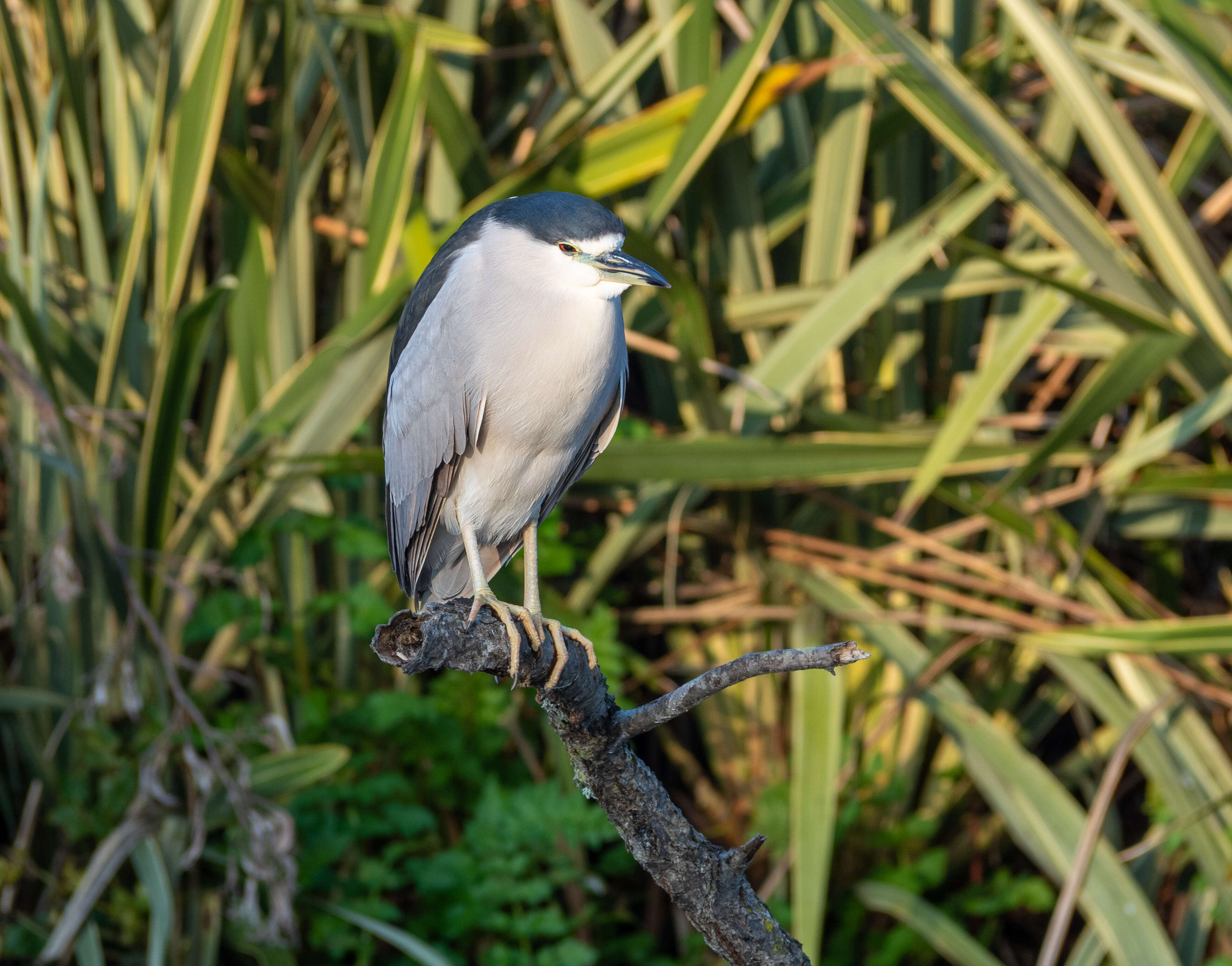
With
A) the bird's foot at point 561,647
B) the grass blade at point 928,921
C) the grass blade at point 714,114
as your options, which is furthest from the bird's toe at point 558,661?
the grass blade at point 928,921

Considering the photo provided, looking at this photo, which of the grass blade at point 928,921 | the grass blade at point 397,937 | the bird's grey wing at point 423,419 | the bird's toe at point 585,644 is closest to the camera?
the bird's toe at point 585,644

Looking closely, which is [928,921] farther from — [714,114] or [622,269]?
[714,114]

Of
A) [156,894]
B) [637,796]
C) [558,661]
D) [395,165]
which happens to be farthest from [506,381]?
[156,894]

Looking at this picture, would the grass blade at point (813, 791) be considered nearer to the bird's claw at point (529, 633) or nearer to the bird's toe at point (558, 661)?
the bird's claw at point (529, 633)

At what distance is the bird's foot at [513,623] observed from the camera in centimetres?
149

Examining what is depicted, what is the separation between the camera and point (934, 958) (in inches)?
117

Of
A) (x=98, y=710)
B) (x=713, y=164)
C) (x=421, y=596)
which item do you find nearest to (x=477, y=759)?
(x=421, y=596)

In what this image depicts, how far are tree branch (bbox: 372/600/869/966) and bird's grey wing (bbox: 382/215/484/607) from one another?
1.73ft

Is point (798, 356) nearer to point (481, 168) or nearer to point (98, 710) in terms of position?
point (481, 168)

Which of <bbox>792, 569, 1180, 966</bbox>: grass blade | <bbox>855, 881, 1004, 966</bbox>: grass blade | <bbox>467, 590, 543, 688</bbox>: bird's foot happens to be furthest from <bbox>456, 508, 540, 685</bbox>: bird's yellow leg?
<bbox>855, 881, 1004, 966</bbox>: grass blade

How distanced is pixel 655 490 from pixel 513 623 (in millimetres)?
1318

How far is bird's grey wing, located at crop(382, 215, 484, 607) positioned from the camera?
6.23ft

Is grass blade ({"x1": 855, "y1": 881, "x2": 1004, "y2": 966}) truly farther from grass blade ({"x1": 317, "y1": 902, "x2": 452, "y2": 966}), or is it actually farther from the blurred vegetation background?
grass blade ({"x1": 317, "y1": 902, "x2": 452, "y2": 966})

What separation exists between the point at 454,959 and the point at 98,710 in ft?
3.09
